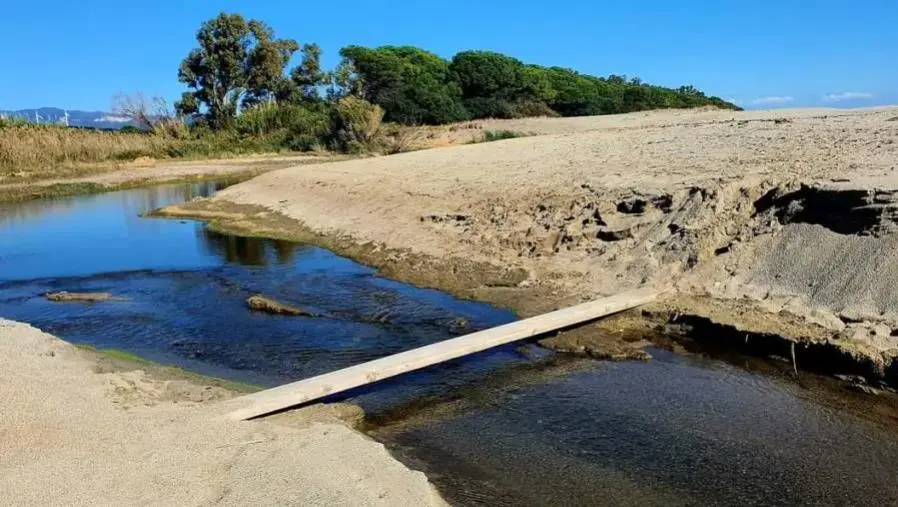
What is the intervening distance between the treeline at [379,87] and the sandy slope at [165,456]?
37153 millimetres

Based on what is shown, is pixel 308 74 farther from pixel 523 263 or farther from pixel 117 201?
pixel 523 263

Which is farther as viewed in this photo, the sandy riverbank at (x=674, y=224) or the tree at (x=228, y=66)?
the tree at (x=228, y=66)

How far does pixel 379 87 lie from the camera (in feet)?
157

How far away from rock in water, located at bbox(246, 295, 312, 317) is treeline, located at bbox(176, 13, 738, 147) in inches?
1284

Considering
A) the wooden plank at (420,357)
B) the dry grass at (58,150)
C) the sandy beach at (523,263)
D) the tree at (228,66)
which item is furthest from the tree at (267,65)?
the wooden plank at (420,357)

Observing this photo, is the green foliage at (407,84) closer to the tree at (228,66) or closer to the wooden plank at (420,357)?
the tree at (228,66)

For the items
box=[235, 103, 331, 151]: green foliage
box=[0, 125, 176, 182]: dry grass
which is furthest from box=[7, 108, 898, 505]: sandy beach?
box=[235, 103, 331, 151]: green foliage

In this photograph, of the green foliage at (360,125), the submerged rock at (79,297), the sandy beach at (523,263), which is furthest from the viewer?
the green foliage at (360,125)

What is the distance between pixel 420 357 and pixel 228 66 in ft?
148

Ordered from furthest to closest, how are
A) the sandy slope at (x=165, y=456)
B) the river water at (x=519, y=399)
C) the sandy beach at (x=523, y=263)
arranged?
1. the river water at (x=519, y=399)
2. the sandy beach at (x=523, y=263)
3. the sandy slope at (x=165, y=456)

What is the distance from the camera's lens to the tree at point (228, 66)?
47.5 m

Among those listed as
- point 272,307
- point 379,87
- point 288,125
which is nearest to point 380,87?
point 379,87

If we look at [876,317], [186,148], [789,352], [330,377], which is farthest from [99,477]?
[186,148]

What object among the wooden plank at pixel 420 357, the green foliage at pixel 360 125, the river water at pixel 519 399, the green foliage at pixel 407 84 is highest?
the green foliage at pixel 407 84
